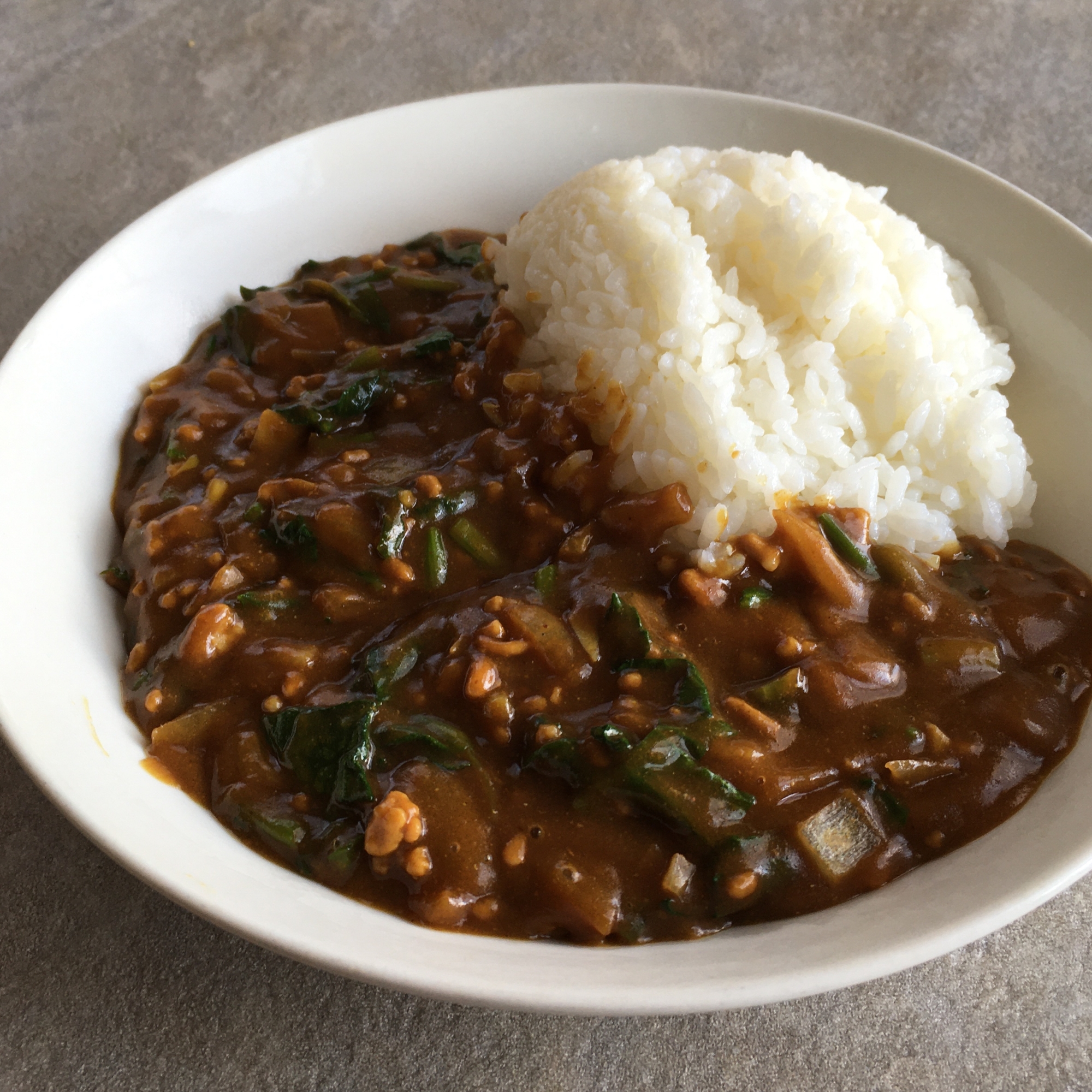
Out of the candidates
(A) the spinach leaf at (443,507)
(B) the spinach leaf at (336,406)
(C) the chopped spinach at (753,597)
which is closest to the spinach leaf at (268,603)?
(A) the spinach leaf at (443,507)

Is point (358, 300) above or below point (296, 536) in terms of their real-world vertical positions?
above

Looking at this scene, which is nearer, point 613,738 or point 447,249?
point 613,738

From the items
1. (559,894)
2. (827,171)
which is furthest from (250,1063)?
(827,171)

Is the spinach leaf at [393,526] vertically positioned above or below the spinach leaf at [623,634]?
below

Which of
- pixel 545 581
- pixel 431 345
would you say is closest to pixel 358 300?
pixel 431 345

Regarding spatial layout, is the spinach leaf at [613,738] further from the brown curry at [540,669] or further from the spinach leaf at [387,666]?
the spinach leaf at [387,666]

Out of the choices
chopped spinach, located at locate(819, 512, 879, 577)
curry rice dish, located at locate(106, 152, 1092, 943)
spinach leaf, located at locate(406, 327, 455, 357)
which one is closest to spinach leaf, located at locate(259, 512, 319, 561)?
curry rice dish, located at locate(106, 152, 1092, 943)

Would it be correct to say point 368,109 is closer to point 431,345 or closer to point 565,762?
point 431,345

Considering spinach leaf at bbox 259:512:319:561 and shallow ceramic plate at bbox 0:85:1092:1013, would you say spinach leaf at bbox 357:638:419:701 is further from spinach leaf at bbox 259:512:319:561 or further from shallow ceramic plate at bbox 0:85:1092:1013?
shallow ceramic plate at bbox 0:85:1092:1013
